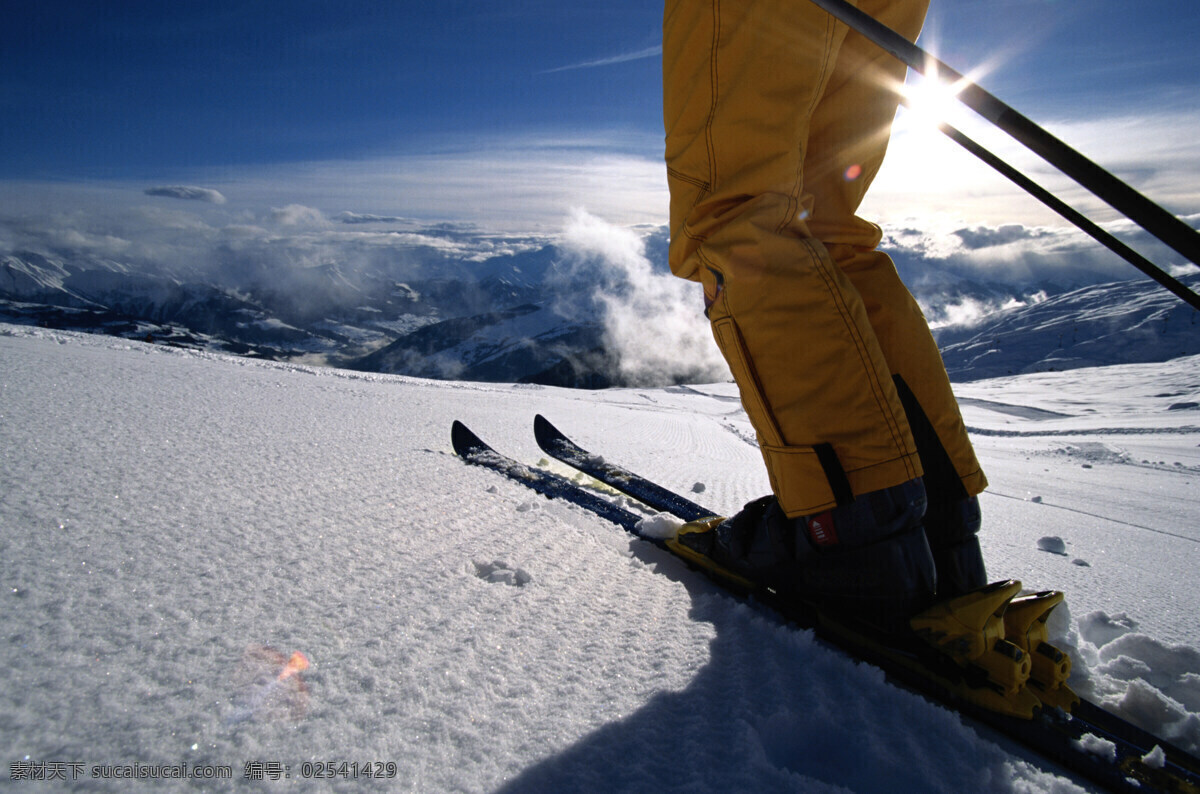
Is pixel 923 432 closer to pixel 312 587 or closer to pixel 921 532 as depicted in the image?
pixel 921 532

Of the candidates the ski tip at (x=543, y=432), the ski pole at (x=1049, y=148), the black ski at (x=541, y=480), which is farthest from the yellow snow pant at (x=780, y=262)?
the ski tip at (x=543, y=432)

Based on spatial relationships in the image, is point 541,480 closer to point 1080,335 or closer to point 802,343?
point 802,343

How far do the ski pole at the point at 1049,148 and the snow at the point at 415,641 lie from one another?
2.44 ft

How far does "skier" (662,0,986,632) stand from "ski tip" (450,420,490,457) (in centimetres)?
145

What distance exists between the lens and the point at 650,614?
3.79ft

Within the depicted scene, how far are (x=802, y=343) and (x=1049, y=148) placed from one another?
455mm

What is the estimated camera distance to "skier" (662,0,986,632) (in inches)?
42.9

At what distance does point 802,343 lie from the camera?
A: 1093 mm

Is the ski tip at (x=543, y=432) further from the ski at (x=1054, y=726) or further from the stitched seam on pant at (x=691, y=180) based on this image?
the stitched seam on pant at (x=691, y=180)

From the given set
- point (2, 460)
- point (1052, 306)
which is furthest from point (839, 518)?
point (1052, 306)

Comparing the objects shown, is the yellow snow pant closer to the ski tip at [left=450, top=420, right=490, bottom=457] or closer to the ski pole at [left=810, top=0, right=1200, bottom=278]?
the ski pole at [left=810, top=0, right=1200, bottom=278]

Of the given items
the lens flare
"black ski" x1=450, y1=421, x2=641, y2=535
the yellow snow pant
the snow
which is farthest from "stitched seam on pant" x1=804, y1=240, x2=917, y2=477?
the lens flare

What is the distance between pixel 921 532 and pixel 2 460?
6.70ft

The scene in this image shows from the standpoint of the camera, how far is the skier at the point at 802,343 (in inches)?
42.9
